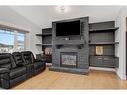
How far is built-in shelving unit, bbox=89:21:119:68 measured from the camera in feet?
14.6

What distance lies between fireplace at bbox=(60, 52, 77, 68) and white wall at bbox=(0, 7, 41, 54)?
1.60 meters

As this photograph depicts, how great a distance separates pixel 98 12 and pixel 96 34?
3.64 feet

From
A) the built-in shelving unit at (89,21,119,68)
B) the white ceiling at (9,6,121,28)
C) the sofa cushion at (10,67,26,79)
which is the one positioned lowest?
the sofa cushion at (10,67,26,79)

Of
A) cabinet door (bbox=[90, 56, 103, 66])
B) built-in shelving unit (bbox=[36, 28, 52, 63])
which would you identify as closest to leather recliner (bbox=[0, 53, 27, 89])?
built-in shelving unit (bbox=[36, 28, 52, 63])

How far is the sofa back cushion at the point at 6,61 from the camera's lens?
11.1 ft

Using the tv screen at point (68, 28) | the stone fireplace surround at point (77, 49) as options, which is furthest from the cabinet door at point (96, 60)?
the tv screen at point (68, 28)

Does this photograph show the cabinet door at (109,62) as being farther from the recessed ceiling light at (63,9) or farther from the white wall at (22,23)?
the white wall at (22,23)

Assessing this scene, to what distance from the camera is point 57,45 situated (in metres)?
5.15

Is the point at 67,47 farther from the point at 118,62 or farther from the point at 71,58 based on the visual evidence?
the point at 118,62

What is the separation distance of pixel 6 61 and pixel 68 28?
2.69 m

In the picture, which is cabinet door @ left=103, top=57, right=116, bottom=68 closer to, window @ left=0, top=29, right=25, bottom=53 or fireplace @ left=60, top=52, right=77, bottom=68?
fireplace @ left=60, top=52, right=77, bottom=68

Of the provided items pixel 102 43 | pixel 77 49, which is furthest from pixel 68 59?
pixel 102 43

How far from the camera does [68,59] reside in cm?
493
